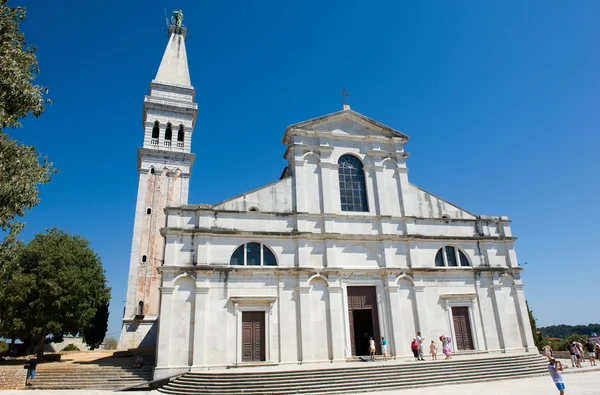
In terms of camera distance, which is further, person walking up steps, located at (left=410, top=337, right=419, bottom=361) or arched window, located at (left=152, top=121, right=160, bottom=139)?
arched window, located at (left=152, top=121, right=160, bottom=139)

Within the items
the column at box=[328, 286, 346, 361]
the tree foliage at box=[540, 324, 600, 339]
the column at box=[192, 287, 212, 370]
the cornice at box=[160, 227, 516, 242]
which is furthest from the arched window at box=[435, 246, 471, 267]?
the tree foliage at box=[540, 324, 600, 339]

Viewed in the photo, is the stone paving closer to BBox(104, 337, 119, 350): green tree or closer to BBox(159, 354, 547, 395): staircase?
BBox(159, 354, 547, 395): staircase

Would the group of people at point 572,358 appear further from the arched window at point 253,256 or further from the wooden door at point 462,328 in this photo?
the arched window at point 253,256

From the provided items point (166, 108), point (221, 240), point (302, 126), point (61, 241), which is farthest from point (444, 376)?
point (166, 108)

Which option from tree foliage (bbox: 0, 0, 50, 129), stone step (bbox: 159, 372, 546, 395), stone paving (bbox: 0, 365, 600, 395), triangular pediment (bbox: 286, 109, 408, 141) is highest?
triangular pediment (bbox: 286, 109, 408, 141)

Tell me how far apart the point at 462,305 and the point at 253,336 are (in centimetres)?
1179

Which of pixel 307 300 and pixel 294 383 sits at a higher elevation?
pixel 307 300

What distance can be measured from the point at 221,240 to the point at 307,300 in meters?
5.37

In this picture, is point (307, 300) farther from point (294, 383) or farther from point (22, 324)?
point (22, 324)

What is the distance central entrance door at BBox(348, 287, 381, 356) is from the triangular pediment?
375 inches

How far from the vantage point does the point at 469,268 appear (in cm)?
2214

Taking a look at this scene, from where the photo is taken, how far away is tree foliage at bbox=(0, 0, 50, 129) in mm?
10398

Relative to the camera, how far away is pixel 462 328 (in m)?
21.3

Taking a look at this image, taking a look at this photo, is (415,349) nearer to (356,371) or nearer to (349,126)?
(356,371)
